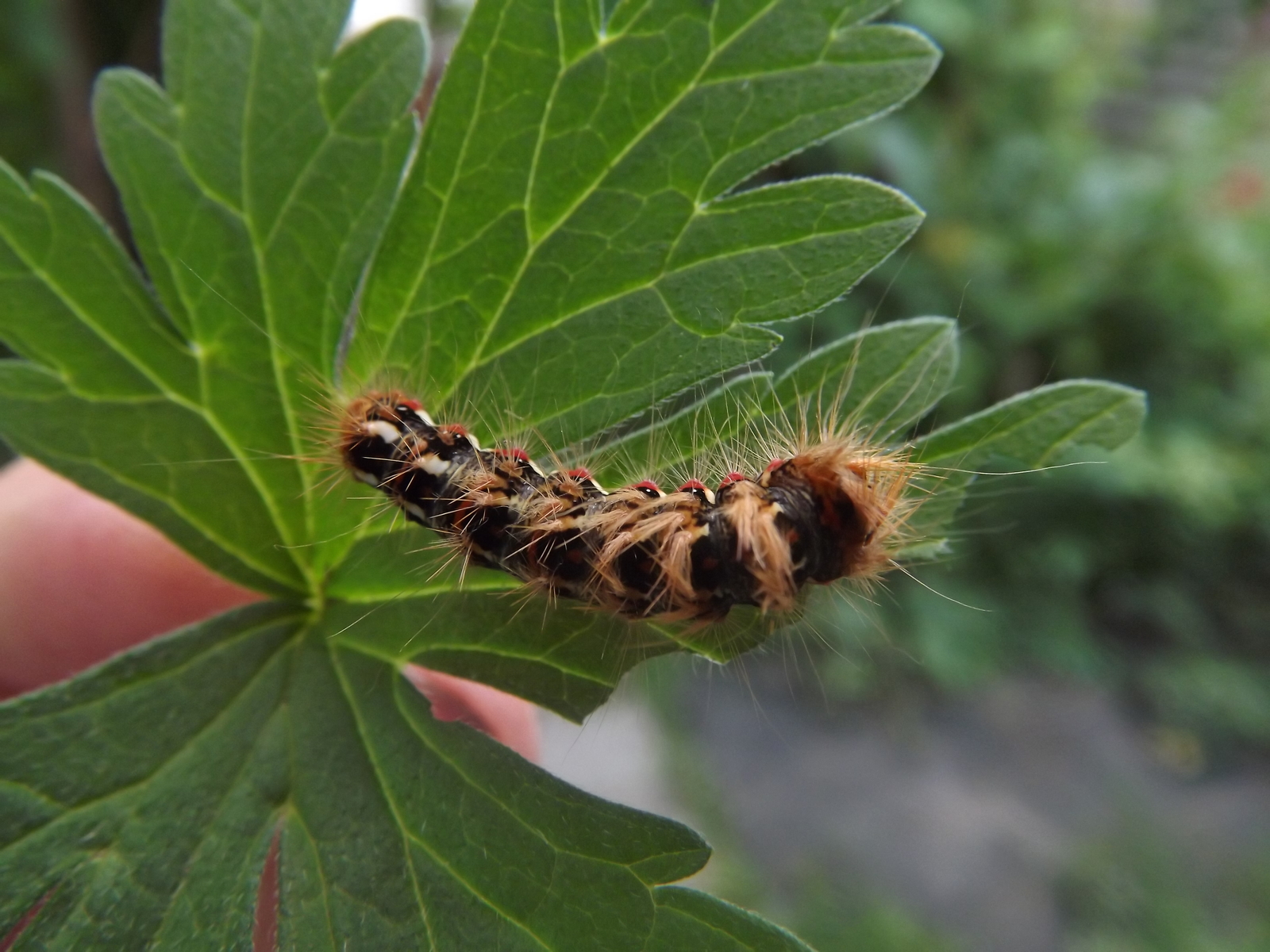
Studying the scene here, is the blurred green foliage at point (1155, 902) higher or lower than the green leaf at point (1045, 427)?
higher

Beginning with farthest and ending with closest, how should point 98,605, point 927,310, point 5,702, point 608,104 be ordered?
point 927,310, point 98,605, point 5,702, point 608,104

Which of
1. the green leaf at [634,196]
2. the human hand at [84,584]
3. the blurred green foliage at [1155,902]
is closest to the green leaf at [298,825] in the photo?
the green leaf at [634,196]

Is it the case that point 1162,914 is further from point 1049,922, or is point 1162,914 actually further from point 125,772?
point 125,772

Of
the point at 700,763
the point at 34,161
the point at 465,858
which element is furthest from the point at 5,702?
the point at 700,763

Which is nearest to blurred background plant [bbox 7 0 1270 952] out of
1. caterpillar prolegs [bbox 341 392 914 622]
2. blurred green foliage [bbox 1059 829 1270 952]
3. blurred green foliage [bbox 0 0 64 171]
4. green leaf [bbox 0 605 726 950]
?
blurred green foliage [bbox 1059 829 1270 952]

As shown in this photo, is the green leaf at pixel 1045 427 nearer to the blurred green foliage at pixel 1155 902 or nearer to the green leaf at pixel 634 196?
the green leaf at pixel 634 196

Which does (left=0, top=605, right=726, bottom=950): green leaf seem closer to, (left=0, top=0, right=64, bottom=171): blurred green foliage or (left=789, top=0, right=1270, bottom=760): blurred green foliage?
(left=0, top=0, right=64, bottom=171): blurred green foliage
